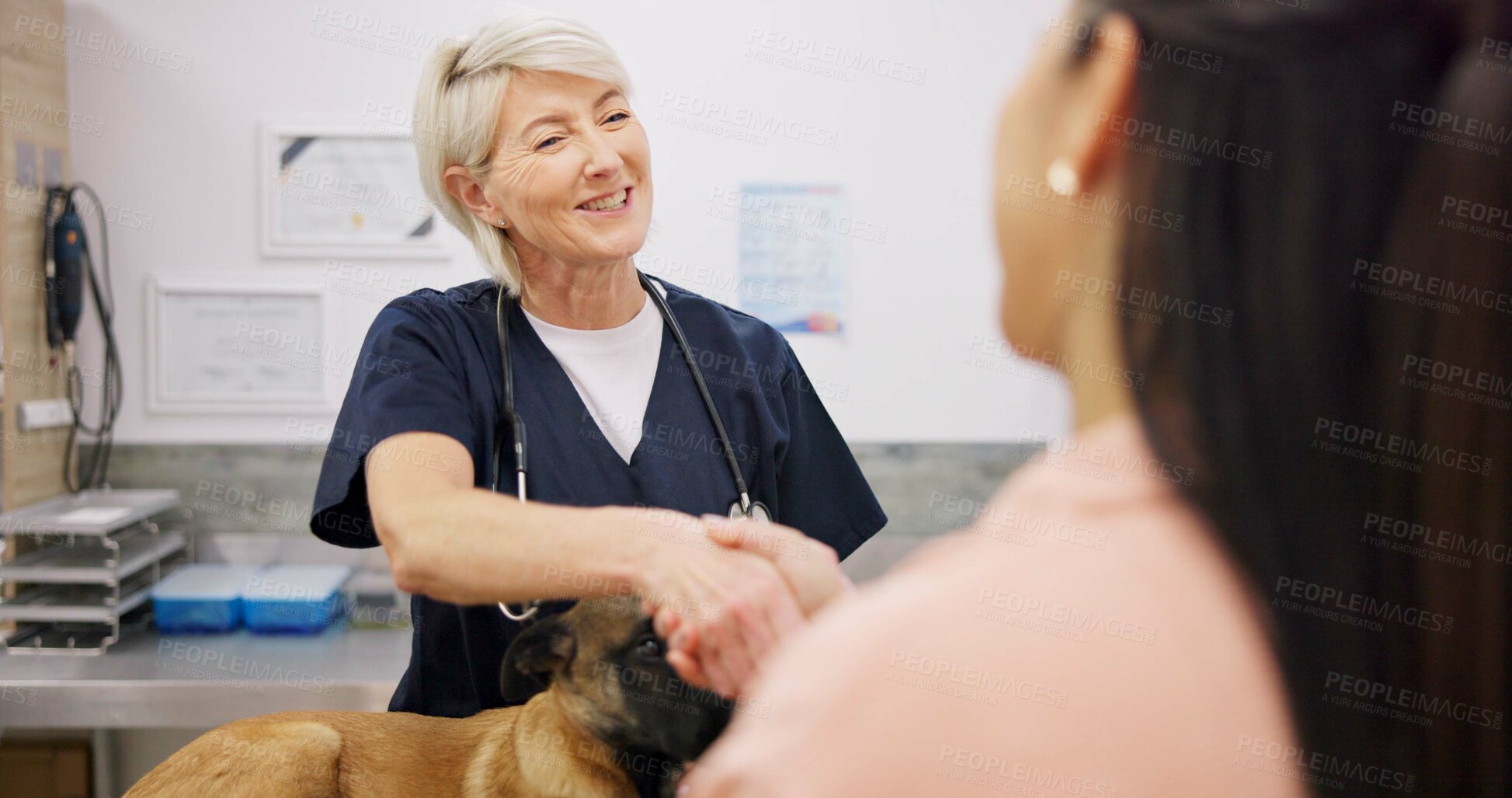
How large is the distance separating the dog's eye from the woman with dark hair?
0.27 meters

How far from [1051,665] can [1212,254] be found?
0.15 m

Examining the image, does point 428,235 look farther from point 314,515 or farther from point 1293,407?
point 1293,407

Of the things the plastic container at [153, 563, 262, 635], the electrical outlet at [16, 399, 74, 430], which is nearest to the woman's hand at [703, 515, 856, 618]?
the plastic container at [153, 563, 262, 635]

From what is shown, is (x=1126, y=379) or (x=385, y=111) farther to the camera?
(x=385, y=111)

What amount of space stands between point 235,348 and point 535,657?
1.51 meters

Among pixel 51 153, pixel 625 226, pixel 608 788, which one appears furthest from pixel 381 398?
pixel 51 153

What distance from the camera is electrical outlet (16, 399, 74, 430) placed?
174 centimetres

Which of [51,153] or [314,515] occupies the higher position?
[51,153]

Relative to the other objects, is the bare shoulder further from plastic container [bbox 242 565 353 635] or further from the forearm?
plastic container [bbox 242 565 353 635]

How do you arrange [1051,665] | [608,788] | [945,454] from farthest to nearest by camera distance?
[945,454] < [608,788] < [1051,665]

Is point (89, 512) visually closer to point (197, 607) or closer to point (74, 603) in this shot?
point (74, 603)

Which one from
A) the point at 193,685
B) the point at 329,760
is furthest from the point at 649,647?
the point at 193,685

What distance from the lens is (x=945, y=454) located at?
1769 mm


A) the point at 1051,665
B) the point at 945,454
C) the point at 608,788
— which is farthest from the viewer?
the point at 945,454
